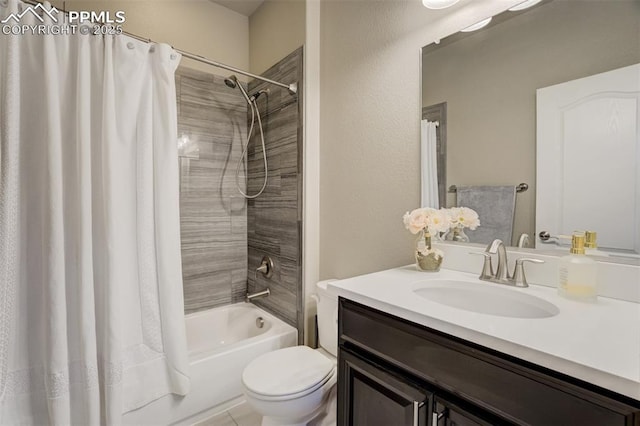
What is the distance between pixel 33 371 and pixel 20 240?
55cm

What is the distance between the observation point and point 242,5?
229 centimetres

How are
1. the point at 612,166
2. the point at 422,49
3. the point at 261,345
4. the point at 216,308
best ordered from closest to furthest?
1. the point at 612,166
2. the point at 422,49
3. the point at 261,345
4. the point at 216,308

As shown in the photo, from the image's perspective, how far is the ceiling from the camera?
224cm

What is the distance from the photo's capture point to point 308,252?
191cm

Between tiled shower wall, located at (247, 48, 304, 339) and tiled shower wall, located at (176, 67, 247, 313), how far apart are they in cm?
14

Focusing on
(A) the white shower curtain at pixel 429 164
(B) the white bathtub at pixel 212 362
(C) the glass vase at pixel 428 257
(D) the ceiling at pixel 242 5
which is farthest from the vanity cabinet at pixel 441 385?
(D) the ceiling at pixel 242 5

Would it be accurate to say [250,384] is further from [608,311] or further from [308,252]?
[608,311]

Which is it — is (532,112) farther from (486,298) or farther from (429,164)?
(486,298)

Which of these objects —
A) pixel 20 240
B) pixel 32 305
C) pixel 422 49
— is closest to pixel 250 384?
pixel 32 305

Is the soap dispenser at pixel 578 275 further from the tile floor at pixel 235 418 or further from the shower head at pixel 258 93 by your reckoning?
the shower head at pixel 258 93

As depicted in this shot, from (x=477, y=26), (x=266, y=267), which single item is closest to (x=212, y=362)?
(x=266, y=267)

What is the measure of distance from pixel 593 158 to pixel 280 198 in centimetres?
166

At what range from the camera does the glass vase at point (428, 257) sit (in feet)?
3.87

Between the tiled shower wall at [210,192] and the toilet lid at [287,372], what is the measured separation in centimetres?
103
